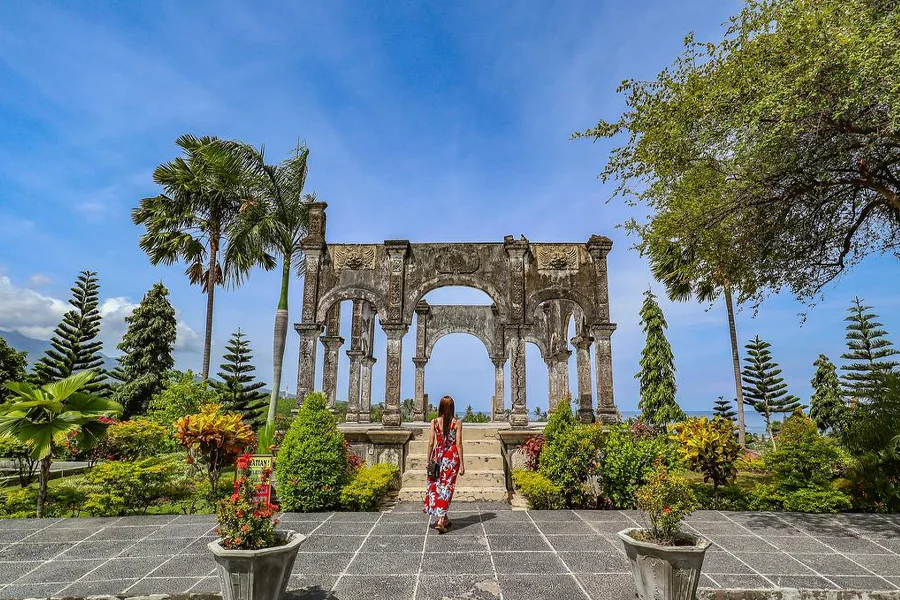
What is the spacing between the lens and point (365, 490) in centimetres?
754

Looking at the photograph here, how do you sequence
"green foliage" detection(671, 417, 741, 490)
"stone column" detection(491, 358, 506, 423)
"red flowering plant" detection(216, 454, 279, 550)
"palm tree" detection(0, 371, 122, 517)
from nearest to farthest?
"red flowering plant" detection(216, 454, 279, 550)
"palm tree" detection(0, 371, 122, 517)
"green foliage" detection(671, 417, 741, 490)
"stone column" detection(491, 358, 506, 423)

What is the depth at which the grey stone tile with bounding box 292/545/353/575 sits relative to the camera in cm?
475

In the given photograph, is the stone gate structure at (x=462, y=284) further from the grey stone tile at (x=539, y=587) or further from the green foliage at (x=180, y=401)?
the grey stone tile at (x=539, y=587)

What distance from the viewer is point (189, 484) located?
Answer: 33.1 feet

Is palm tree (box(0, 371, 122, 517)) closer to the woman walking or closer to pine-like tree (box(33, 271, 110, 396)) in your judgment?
the woman walking

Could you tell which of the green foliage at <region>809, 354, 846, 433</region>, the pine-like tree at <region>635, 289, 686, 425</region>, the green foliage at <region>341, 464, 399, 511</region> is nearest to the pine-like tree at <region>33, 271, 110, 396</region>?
the green foliage at <region>341, 464, 399, 511</region>

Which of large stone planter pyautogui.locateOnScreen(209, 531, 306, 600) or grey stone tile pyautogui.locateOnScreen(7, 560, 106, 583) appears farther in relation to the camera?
grey stone tile pyautogui.locateOnScreen(7, 560, 106, 583)

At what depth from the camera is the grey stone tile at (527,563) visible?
471cm

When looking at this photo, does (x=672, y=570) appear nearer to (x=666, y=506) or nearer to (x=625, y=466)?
(x=666, y=506)

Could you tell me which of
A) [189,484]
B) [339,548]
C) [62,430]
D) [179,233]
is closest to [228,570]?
[339,548]

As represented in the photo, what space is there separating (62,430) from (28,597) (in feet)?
13.8

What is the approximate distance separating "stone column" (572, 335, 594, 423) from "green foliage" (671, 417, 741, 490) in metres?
4.92

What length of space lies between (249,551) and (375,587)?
1373 millimetres

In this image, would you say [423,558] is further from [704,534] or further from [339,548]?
[704,534]
